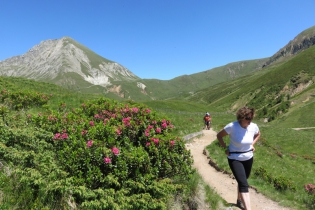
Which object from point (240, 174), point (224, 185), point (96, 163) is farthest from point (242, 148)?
point (224, 185)

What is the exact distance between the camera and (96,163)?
6672 millimetres

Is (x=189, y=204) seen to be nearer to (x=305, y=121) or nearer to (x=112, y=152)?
(x=112, y=152)

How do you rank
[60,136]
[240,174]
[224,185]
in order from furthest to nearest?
[224,185]
[60,136]
[240,174]

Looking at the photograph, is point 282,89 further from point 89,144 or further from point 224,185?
point 89,144

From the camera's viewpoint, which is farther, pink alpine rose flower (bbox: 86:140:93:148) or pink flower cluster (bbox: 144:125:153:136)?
pink flower cluster (bbox: 144:125:153:136)

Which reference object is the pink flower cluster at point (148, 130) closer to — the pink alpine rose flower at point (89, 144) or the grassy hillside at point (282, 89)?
the pink alpine rose flower at point (89, 144)

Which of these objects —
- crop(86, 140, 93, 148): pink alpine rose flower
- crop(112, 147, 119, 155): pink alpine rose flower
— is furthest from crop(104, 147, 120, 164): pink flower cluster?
crop(86, 140, 93, 148): pink alpine rose flower

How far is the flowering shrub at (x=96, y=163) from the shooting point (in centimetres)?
548

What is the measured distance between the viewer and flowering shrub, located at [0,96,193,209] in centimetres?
548

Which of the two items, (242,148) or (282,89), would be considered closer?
(242,148)

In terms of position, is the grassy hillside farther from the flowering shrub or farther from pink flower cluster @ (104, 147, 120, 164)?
pink flower cluster @ (104, 147, 120, 164)

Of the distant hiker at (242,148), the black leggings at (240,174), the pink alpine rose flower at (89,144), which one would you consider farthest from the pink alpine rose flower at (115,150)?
the black leggings at (240,174)

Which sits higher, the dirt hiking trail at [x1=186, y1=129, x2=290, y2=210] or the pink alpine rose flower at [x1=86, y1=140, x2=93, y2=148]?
the pink alpine rose flower at [x1=86, y1=140, x2=93, y2=148]

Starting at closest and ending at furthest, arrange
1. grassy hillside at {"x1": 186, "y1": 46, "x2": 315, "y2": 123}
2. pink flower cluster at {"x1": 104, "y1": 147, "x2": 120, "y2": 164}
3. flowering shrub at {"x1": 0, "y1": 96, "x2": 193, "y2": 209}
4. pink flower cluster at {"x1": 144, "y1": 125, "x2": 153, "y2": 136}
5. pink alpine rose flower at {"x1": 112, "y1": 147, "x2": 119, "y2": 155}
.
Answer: flowering shrub at {"x1": 0, "y1": 96, "x2": 193, "y2": 209}
pink flower cluster at {"x1": 104, "y1": 147, "x2": 120, "y2": 164}
pink alpine rose flower at {"x1": 112, "y1": 147, "x2": 119, "y2": 155}
pink flower cluster at {"x1": 144, "y1": 125, "x2": 153, "y2": 136}
grassy hillside at {"x1": 186, "y1": 46, "x2": 315, "y2": 123}
